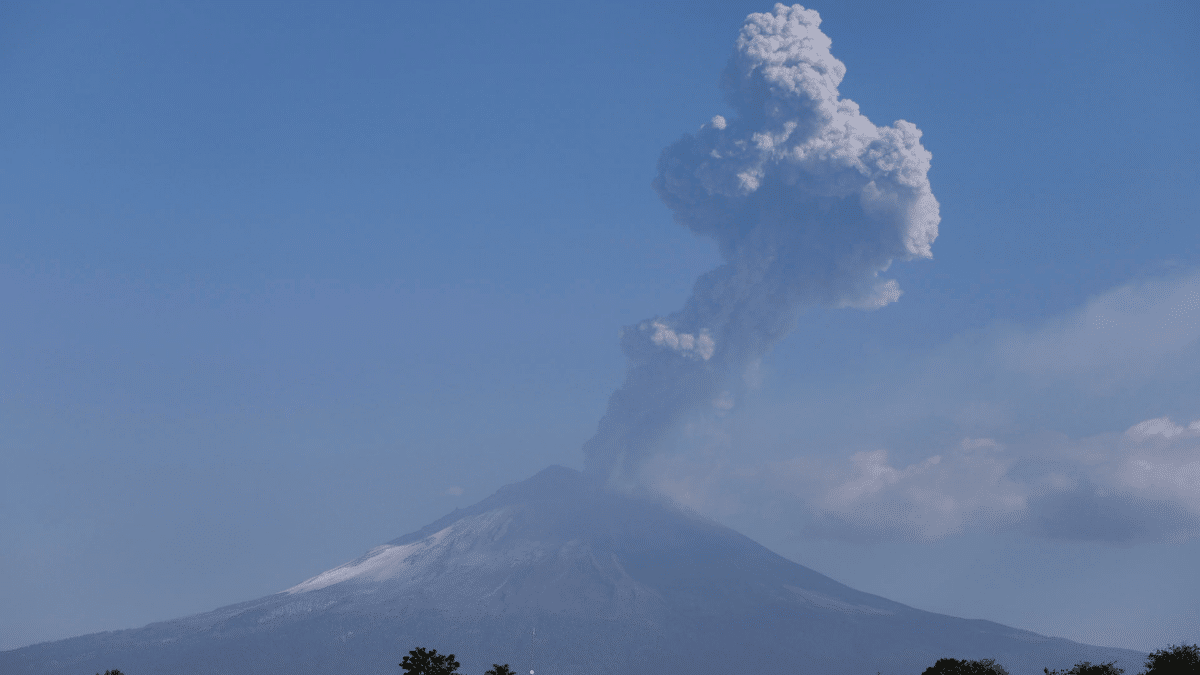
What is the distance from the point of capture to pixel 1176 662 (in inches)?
2992

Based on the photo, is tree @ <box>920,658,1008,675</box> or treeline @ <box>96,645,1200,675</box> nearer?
treeline @ <box>96,645,1200,675</box>

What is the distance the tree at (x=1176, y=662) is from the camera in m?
74.6

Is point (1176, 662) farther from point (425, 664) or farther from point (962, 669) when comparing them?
point (425, 664)

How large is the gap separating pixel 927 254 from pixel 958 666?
311 ft

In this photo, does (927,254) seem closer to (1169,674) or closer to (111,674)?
(1169,674)

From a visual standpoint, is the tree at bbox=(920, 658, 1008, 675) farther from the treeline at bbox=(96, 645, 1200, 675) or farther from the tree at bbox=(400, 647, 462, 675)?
the tree at bbox=(400, 647, 462, 675)

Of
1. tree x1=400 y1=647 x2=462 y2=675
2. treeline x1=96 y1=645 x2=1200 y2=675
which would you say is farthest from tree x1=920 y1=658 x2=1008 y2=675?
tree x1=400 y1=647 x2=462 y2=675

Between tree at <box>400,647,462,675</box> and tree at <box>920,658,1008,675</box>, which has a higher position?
tree at <box>920,658,1008,675</box>

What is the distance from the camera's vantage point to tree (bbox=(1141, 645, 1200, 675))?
74.6 metres

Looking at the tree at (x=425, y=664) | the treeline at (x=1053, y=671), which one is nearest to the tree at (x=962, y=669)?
the treeline at (x=1053, y=671)

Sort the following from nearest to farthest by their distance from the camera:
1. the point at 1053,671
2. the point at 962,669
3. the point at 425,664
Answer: the point at 425,664, the point at 1053,671, the point at 962,669

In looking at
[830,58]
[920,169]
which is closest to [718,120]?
[830,58]

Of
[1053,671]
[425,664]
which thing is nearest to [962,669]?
[1053,671]

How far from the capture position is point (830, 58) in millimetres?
164875
